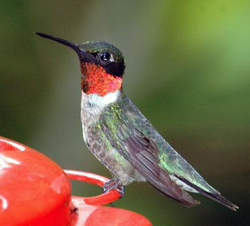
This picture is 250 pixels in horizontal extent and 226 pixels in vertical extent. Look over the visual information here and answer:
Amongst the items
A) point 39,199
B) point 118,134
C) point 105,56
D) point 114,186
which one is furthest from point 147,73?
point 39,199

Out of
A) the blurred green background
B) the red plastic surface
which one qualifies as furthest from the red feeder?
the blurred green background

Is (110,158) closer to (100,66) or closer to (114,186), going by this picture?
(114,186)

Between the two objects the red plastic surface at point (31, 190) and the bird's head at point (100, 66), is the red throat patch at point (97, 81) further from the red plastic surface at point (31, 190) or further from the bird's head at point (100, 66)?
the red plastic surface at point (31, 190)

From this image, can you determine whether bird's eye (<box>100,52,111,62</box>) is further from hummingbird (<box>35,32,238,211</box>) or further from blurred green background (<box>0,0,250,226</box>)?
blurred green background (<box>0,0,250,226</box>)

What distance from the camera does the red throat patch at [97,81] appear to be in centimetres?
396

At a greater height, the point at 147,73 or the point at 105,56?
the point at 105,56

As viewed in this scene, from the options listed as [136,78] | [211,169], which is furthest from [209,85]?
[211,169]

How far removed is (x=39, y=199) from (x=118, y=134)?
182 cm

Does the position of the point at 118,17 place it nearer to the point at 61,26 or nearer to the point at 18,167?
the point at 61,26

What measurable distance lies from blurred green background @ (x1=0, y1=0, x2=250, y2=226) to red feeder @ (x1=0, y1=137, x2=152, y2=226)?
201 cm

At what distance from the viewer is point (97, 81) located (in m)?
4.05

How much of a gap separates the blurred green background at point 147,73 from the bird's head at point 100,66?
60 cm

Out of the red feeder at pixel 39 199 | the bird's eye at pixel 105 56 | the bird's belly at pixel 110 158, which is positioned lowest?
the bird's belly at pixel 110 158


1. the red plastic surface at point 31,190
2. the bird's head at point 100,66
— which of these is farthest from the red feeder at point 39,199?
the bird's head at point 100,66
